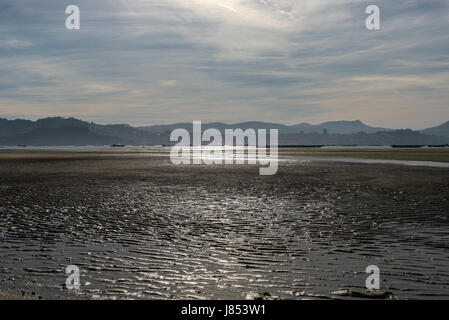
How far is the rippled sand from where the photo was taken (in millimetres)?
11416

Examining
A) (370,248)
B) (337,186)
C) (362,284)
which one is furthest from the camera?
(337,186)

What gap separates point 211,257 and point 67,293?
16.8 ft

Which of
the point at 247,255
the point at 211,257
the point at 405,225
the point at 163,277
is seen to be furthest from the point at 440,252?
the point at 163,277

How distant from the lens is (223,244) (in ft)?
53.1

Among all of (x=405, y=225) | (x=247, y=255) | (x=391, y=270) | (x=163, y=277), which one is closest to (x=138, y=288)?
(x=163, y=277)

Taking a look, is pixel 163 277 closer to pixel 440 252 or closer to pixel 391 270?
pixel 391 270

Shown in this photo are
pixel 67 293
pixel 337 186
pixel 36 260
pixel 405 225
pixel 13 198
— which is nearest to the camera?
pixel 67 293

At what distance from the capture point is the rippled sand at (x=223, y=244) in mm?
11416

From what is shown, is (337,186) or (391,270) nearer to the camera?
(391,270)

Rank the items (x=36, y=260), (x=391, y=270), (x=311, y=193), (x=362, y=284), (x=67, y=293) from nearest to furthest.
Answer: (x=67, y=293) < (x=362, y=284) < (x=391, y=270) < (x=36, y=260) < (x=311, y=193)

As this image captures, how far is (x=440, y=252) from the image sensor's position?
581 inches

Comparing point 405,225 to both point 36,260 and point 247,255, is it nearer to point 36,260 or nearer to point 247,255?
point 247,255

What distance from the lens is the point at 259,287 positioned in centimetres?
1126

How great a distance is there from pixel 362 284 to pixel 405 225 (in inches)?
375
